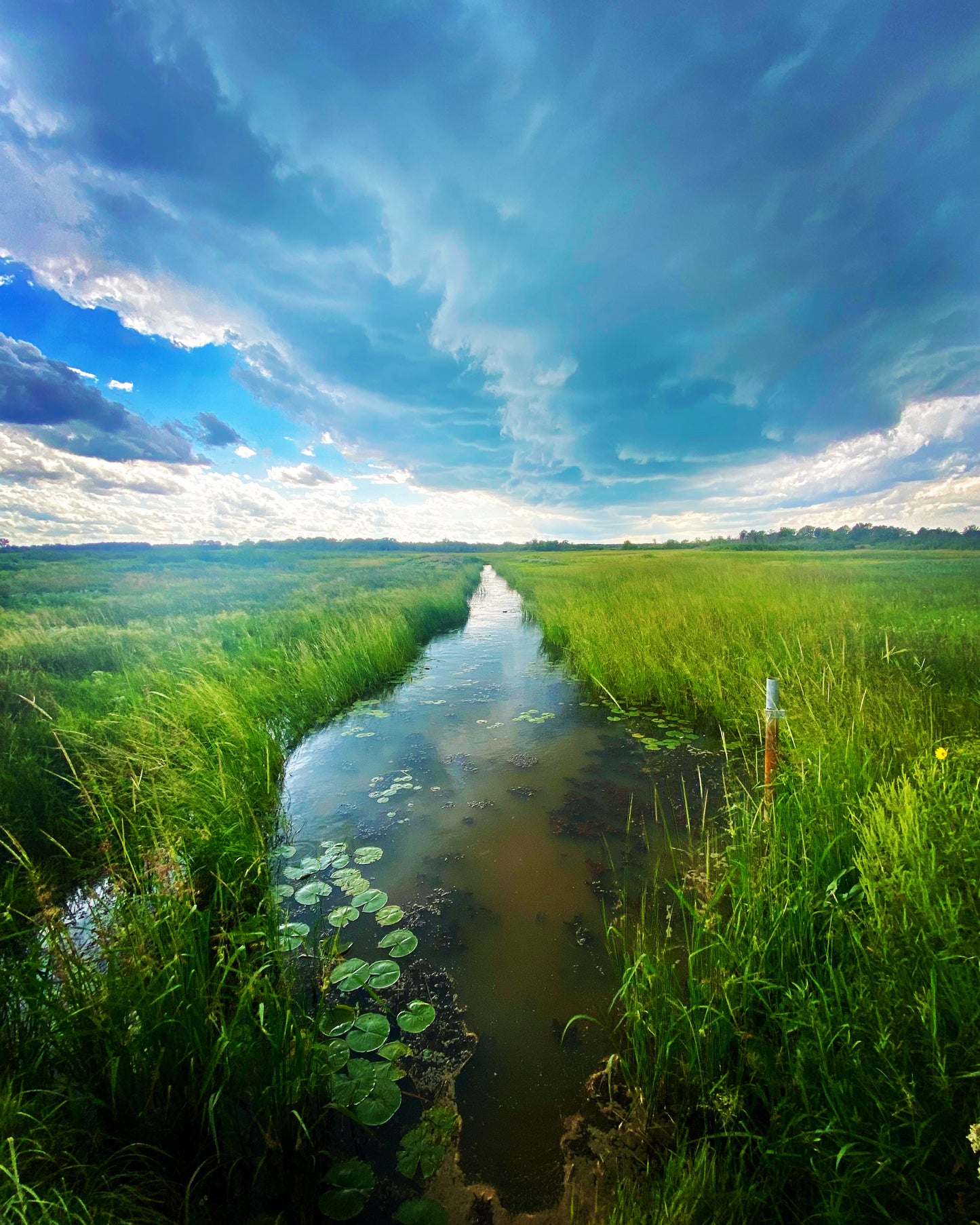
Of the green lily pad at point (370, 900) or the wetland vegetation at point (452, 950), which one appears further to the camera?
the green lily pad at point (370, 900)

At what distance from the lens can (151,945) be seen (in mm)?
2605

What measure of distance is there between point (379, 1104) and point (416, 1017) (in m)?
0.52

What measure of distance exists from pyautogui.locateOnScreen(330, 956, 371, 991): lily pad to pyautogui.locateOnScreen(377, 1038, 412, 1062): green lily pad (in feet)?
1.62

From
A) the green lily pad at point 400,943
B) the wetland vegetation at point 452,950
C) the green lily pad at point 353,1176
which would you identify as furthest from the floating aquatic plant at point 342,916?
the green lily pad at point 353,1176

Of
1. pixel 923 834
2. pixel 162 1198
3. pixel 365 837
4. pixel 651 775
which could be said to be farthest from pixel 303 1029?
pixel 651 775

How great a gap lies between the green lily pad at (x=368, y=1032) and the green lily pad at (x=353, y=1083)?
0.07 meters

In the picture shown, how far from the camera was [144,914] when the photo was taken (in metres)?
2.72

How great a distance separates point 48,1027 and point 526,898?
3.08 m

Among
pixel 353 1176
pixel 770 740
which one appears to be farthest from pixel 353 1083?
pixel 770 740

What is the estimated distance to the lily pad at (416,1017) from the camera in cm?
279

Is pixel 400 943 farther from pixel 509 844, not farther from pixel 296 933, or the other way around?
pixel 509 844

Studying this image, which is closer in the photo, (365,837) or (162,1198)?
(162,1198)

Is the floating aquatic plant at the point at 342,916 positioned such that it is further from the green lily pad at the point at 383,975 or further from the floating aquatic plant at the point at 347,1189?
the floating aquatic plant at the point at 347,1189

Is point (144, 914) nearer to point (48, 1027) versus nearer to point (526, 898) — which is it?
point (48, 1027)
